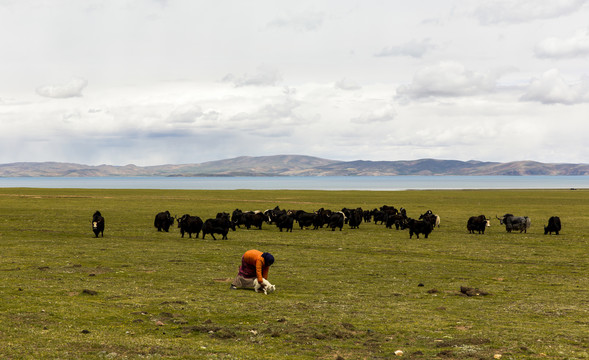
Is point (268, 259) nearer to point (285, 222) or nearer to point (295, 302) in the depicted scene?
point (295, 302)

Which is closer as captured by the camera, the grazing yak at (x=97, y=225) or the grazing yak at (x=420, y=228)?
the grazing yak at (x=97, y=225)

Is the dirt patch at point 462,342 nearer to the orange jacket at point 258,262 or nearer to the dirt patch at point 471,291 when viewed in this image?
the dirt patch at point 471,291

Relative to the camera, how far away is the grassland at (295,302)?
10734mm

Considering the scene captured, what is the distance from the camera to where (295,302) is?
15016 millimetres

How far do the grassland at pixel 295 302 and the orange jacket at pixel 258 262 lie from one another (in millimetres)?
624

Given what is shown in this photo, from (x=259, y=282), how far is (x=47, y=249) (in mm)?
14578

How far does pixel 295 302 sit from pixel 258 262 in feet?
6.89

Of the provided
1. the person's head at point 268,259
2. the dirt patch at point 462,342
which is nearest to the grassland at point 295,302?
the dirt patch at point 462,342

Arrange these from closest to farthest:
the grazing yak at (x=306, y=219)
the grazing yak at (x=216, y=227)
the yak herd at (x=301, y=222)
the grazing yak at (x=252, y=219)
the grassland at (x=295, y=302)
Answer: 1. the grassland at (x=295, y=302)
2. the grazing yak at (x=216, y=227)
3. the yak herd at (x=301, y=222)
4. the grazing yak at (x=252, y=219)
5. the grazing yak at (x=306, y=219)

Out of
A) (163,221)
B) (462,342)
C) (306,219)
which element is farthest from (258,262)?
(306,219)

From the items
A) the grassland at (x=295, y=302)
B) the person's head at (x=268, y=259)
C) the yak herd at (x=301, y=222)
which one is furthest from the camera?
the yak herd at (x=301, y=222)

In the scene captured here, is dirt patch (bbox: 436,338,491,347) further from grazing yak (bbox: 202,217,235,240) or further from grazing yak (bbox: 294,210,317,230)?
grazing yak (bbox: 294,210,317,230)

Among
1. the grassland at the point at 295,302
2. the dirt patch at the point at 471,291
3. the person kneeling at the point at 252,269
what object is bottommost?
the grassland at the point at 295,302

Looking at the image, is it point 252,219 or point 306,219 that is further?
point 306,219
